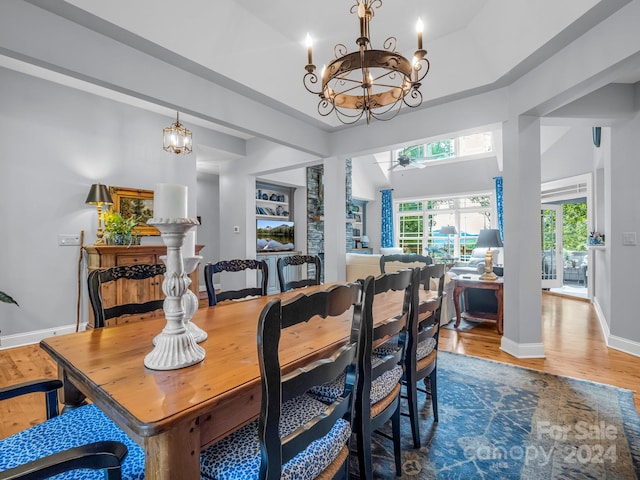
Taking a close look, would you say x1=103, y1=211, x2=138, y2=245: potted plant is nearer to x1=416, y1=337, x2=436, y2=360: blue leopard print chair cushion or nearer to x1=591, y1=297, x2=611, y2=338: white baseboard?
x1=416, y1=337, x2=436, y2=360: blue leopard print chair cushion

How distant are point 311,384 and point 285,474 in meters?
0.25

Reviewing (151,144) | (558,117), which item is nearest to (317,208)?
(151,144)

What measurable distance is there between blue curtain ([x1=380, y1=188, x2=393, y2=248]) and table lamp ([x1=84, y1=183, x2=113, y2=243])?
7267 mm

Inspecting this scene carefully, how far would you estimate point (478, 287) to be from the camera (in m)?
3.82

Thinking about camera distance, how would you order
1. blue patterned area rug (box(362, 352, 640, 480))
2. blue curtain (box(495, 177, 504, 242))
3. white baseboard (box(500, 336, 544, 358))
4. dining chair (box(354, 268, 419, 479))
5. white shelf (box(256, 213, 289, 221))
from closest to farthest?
dining chair (box(354, 268, 419, 479)), blue patterned area rug (box(362, 352, 640, 480)), white baseboard (box(500, 336, 544, 358)), white shelf (box(256, 213, 289, 221)), blue curtain (box(495, 177, 504, 242))

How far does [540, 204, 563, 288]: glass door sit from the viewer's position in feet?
21.9

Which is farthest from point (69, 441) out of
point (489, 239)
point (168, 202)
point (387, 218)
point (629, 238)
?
point (387, 218)

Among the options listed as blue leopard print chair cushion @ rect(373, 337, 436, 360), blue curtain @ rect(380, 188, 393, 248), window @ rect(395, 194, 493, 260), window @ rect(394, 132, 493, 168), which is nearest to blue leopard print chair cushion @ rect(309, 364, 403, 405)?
blue leopard print chair cushion @ rect(373, 337, 436, 360)

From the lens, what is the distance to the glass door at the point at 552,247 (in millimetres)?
6664

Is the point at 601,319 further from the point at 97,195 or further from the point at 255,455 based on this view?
the point at 97,195

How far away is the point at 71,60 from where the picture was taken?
6.95 ft

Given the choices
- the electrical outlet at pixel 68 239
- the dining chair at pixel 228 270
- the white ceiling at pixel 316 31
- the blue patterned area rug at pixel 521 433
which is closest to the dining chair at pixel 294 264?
the dining chair at pixel 228 270

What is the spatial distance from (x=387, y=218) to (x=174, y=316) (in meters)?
8.88

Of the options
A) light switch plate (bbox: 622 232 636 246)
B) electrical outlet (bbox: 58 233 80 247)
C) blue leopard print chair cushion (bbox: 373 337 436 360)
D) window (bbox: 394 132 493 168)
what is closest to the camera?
blue leopard print chair cushion (bbox: 373 337 436 360)
